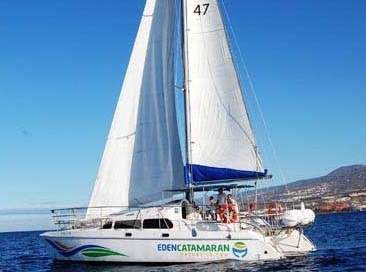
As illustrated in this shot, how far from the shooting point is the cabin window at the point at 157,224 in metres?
29.9

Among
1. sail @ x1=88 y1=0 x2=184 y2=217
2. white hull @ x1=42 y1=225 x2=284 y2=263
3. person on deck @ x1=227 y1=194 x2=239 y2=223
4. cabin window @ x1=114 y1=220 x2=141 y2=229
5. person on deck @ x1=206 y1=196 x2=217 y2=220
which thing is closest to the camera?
white hull @ x1=42 y1=225 x2=284 y2=263

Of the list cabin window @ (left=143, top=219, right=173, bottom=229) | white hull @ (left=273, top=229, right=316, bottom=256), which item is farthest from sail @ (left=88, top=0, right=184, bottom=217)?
white hull @ (left=273, top=229, right=316, bottom=256)

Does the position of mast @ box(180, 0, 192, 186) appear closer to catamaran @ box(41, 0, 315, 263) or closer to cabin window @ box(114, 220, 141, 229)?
catamaran @ box(41, 0, 315, 263)

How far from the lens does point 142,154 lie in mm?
32781

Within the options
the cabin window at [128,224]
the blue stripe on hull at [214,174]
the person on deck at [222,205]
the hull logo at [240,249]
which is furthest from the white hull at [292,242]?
the cabin window at [128,224]

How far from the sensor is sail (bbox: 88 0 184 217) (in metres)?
32.3

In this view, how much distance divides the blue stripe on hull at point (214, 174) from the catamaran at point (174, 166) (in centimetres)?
5

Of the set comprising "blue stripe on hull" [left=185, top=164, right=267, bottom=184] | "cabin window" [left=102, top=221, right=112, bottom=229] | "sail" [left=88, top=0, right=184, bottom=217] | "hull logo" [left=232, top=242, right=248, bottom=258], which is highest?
"sail" [left=88, top=0, right=184, bottom=217]

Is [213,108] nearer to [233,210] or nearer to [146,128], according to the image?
[146,128]

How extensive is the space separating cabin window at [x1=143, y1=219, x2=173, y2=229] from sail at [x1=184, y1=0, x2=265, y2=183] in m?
2.51

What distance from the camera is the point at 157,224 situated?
30.1 meters

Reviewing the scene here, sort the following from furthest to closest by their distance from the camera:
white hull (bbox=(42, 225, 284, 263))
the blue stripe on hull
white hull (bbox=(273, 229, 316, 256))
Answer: the blue stripe on hull, white hull (bbox=(273, 229, 316, 256)), white hull (bbox=(42, 225, 284, 263))

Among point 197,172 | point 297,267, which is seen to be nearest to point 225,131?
point 197,172

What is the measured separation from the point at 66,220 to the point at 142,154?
503 cm
